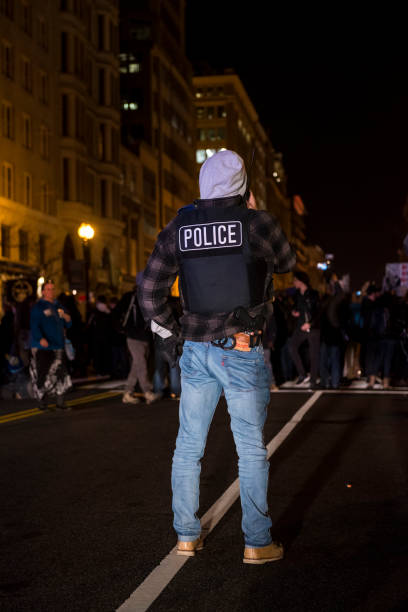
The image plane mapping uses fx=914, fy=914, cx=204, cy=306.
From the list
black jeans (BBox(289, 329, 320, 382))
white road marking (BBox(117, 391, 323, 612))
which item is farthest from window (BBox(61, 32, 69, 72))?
white road marking (BBox(117, 391, 323, 612))

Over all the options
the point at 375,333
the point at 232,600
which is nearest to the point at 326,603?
the point at 232,600

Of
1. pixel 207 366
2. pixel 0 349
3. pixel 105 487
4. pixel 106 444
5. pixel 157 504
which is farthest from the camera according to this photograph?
pixel 0 349

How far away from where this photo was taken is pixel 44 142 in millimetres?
45188

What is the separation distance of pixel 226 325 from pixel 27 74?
1622 inches

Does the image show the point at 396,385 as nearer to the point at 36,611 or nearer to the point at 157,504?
the point at 157,504

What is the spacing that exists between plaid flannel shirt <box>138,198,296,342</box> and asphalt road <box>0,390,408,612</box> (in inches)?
45.6

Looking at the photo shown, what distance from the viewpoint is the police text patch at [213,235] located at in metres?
4.49

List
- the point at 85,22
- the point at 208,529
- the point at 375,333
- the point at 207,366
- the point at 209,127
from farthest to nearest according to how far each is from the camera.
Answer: the point at 209,127 → the point at 85,22 → the point at 375,333 → the point at 208,529 → the point at 207,366

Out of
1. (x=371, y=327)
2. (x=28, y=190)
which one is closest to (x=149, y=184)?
(x=28, y=190)

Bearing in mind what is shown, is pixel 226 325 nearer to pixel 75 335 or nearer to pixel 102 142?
pixel 75 335

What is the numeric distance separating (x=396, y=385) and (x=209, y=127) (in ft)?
358

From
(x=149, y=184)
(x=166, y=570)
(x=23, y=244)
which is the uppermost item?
(x=149, y=184)

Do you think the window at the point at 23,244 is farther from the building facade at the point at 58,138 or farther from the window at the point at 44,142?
the window at the point at 44,142

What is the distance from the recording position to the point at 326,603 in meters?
3.88
